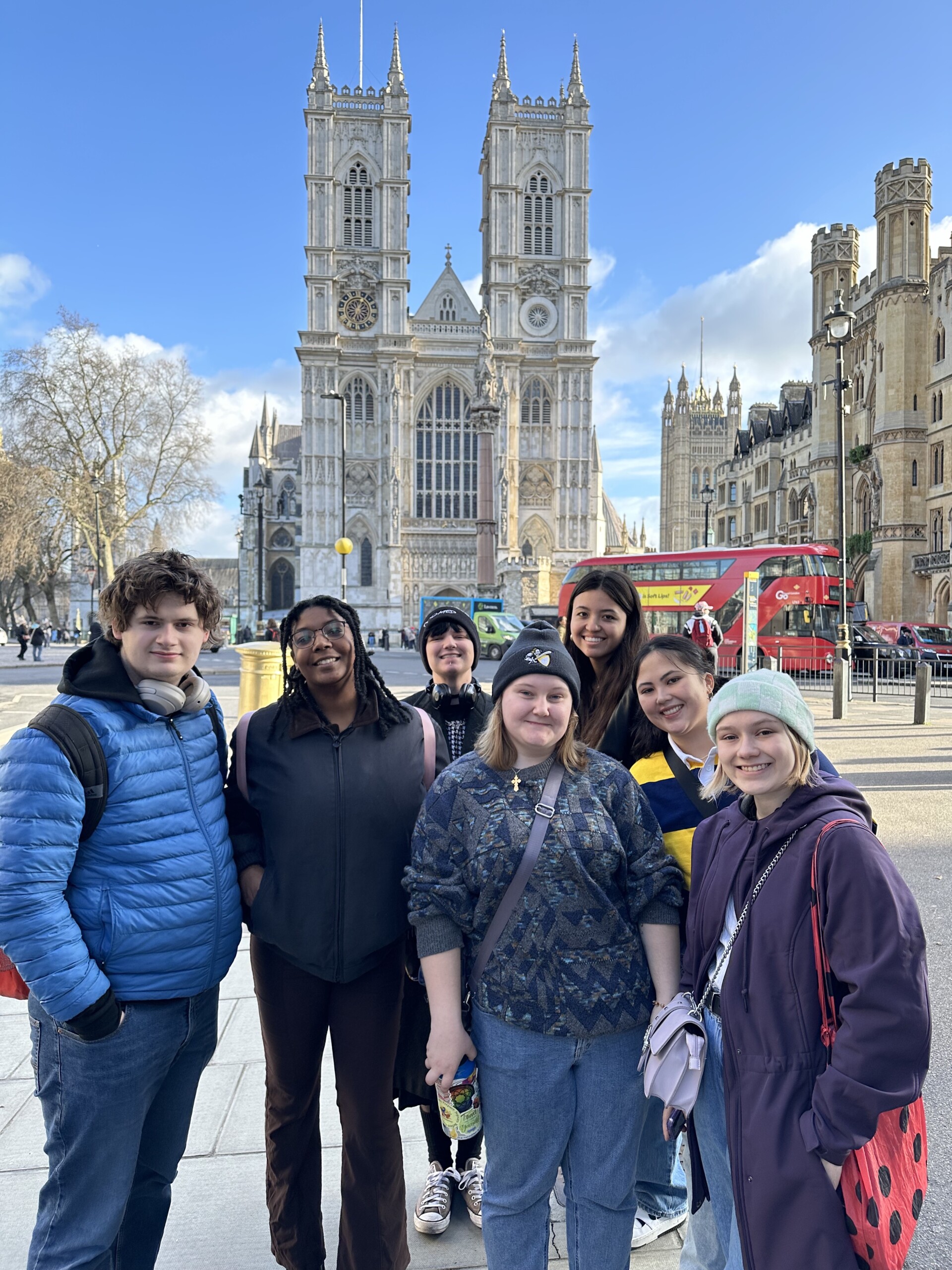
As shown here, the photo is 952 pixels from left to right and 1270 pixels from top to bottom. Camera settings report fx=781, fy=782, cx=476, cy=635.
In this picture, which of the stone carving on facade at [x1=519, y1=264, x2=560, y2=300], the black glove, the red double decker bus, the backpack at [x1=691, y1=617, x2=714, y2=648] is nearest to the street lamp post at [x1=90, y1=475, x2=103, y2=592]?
the red double decker bus

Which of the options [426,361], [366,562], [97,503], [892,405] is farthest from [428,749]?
[426,361]

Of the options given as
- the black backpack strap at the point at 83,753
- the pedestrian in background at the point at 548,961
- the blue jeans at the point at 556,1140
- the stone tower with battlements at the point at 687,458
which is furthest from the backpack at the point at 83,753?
the stone tower with battlements at the point at 687,458

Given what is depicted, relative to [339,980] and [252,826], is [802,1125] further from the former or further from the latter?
[252,826]

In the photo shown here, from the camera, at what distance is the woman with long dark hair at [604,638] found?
277cm

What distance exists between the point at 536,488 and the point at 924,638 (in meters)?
31.9

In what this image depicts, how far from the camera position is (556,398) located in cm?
5316

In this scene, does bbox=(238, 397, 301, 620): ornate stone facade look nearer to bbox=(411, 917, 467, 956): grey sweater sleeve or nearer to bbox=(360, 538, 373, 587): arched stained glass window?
bbox=(360, 538, 373, 587): arched stained glass window

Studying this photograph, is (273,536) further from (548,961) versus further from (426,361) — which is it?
(548,961)

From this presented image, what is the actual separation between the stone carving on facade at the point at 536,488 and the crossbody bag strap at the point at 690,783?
5215 cm

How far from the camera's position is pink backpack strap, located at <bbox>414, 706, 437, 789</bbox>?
2.45 metres

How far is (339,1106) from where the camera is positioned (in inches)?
91.5

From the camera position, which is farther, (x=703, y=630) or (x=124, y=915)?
(x=703, y=630)

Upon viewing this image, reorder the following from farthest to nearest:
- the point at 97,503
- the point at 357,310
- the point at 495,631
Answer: the point at 357,310 → the point at 495,631 → the point at 97,503

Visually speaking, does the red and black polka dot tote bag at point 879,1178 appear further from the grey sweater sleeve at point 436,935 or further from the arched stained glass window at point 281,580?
the arched stained glass window at point 281,580
